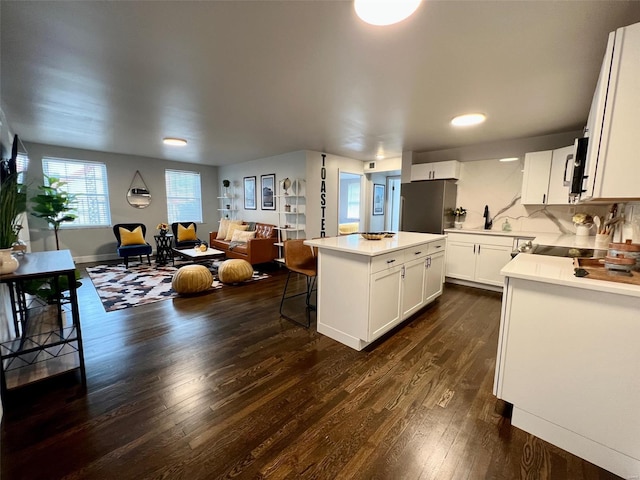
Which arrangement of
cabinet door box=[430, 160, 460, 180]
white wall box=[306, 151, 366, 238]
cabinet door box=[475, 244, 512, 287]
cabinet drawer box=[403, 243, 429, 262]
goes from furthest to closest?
1. white wall box=[306, 151, 366, 238]
2. cabinet door box=[430, 160, 460, 180]
3. cabinet door box=[475, 244, 512, 287]
4. cabinet drawer box=[403, 243, 429, 262]

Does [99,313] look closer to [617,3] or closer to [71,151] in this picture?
[71,151]

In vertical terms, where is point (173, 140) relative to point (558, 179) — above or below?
above

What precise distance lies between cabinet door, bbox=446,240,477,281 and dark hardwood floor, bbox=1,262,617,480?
1700 millimetres

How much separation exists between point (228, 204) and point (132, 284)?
152 inches

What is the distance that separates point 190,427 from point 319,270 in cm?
157

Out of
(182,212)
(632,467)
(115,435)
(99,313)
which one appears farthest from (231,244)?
(632,467)

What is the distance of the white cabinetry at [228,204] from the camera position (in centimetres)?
744

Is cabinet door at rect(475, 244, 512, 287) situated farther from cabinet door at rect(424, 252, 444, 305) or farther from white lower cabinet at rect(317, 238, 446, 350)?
white lower cabinet at rect(317, 238, 446, 350)

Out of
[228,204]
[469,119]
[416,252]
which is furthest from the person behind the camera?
[228,204]

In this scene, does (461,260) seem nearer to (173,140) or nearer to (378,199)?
(378,199)

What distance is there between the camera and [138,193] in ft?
20.7

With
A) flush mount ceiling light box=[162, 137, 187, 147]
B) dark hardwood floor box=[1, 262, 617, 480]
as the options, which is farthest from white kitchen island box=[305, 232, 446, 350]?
flush mount ceiling light box=[162, 137, 187, 147]

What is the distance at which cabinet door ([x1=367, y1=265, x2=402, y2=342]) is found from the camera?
2320 mm

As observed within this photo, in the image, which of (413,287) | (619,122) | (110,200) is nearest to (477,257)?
(413,287)
